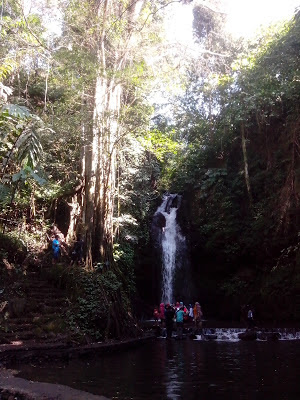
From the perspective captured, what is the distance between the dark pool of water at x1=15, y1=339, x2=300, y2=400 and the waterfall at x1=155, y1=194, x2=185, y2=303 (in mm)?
9724

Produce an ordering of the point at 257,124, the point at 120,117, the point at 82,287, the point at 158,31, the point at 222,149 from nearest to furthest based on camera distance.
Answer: the point at 82,287 → the point at 120,117 → the point at 158,31 → the point at 257,124 → the point at 222,149

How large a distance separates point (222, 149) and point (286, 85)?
624 centimetres

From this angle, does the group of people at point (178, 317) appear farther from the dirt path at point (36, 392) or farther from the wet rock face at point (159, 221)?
the dirt path at point (36, 392)

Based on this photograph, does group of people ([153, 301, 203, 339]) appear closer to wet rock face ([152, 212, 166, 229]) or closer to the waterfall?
the waterfall

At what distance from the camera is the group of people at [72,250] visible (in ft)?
42.2

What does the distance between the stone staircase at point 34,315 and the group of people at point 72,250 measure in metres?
1.17

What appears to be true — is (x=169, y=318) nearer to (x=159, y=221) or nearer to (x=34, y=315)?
(x=34, y=315)

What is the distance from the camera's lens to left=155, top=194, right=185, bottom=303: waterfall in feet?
66.6

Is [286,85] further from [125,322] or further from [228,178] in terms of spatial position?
[125,322]

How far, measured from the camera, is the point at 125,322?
38.9ft

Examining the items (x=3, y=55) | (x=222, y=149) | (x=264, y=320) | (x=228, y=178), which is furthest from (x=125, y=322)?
(x=222, y=149)

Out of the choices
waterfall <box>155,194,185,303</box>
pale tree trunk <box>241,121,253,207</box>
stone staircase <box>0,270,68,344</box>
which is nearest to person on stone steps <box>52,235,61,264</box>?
stone staircase <box>0,270,68,344</box>

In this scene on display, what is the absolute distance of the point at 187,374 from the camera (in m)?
Result: 6.92

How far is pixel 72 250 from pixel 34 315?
420 centimetres
